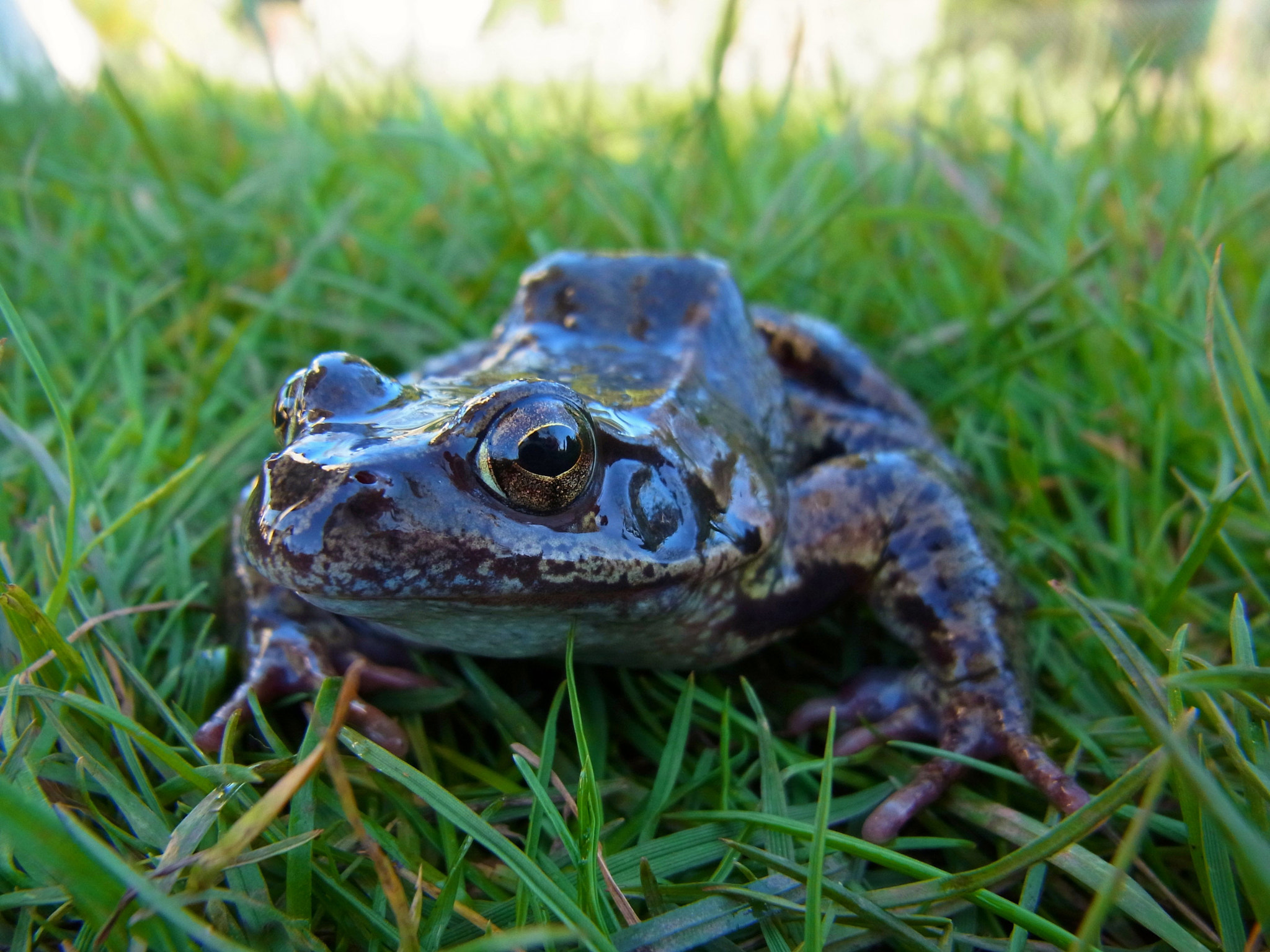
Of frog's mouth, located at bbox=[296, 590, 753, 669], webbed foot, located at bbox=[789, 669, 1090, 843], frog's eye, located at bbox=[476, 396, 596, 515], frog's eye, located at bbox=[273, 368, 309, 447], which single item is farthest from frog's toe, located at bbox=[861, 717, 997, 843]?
frog's eye, located at bbox=[273, 368, 309, 447]

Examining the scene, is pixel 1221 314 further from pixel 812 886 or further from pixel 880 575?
pixel 812 886

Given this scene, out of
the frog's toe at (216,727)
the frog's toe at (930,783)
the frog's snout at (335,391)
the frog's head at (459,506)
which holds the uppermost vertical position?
the frog's snout at (335,391)

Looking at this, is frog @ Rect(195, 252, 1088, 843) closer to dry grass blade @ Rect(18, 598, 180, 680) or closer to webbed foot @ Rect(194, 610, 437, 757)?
webbed foot @ Rect(194, 610, 437, 757)

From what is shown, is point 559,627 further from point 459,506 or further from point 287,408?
point 287,408

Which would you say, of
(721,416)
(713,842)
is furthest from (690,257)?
(713,842)

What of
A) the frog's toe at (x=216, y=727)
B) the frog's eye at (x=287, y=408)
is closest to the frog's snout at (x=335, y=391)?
the frog's eye at (x=287, y=408)

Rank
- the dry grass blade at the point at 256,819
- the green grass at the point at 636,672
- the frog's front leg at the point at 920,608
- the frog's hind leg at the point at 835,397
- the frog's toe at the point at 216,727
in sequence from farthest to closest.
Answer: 1. the frog's hind leg at the point at 835,397
2. the frog's front leg at the point at 920,608
3. the frog's toe at the point at 216,727
4. the green grass at the point at 636,672
5. the dry grass blade at the point at 256,819

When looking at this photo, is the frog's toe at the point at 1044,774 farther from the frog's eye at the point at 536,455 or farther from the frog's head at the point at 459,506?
the frog's eye at the point at 536,455
